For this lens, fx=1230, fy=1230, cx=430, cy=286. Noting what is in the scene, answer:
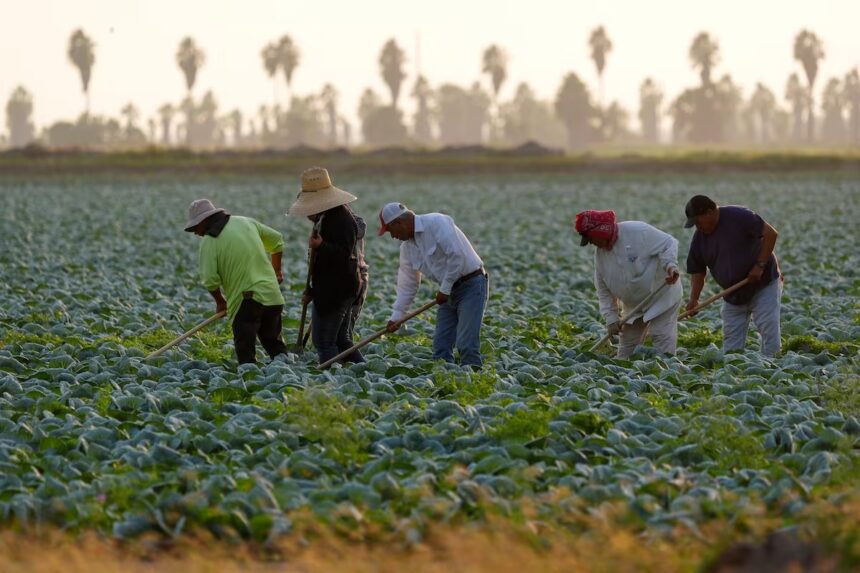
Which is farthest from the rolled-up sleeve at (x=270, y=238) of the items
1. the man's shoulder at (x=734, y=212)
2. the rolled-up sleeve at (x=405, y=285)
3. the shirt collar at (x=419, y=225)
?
the man's shoulder at (x=734, y=212)

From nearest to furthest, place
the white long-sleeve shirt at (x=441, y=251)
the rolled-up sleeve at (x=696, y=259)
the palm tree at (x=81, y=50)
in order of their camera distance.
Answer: the white long-sleeve shirt at (x=441, y=251) → the rolled-up sleeve at (x=696, y=259) → the palm tree at (x=81, y=50)

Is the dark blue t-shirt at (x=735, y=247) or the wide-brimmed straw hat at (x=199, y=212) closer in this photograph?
the wide-brimmed straw hat at (x=199, y=212)

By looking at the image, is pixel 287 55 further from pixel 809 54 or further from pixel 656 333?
pixel 656 333

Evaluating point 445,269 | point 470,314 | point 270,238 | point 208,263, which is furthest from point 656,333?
point 208,263

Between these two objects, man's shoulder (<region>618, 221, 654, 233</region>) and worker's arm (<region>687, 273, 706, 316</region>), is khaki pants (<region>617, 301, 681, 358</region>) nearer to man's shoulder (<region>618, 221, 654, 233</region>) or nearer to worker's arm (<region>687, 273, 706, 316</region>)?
worker's arm (<region>687, 273, 706, 316</region>)

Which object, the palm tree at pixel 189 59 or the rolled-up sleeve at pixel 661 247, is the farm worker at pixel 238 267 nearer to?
the rolled-up sleeve at pixel 661 247

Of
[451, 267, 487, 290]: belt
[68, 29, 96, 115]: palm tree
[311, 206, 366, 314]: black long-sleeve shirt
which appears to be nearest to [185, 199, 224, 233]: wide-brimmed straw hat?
[311, 206, 366, 314]: black long-sleeve shirt

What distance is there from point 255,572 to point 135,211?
31.8 metres

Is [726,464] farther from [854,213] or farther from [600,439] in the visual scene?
[854,213]

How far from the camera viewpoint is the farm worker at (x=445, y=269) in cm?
1160

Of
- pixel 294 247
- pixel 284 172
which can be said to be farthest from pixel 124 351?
pixel 284 172

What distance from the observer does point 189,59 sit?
148125 mm

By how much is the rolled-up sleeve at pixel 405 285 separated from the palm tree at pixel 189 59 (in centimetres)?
13960

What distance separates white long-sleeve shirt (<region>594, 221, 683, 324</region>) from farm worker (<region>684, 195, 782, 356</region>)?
37 cm
